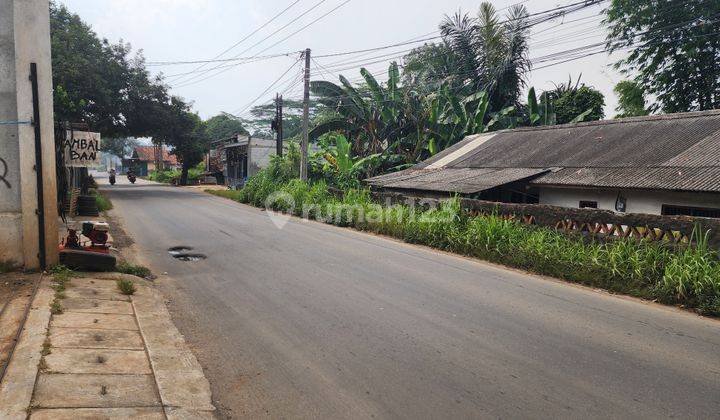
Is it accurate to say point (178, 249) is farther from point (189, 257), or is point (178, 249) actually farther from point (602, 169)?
point (602, 169)

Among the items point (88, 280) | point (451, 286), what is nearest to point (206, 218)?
point (88, 280)

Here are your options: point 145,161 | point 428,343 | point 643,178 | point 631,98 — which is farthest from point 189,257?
point 145,161

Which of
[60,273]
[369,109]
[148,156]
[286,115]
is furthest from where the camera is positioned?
[148,156]

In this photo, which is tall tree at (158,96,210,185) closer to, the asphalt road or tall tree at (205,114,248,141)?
the asphalt road

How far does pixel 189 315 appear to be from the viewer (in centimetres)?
632

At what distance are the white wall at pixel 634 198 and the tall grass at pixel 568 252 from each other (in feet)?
12.0

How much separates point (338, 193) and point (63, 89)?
18901mm

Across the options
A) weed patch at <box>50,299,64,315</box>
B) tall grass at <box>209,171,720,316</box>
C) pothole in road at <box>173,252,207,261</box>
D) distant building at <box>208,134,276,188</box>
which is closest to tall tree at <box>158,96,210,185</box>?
distant building at <box>208,134,276,188</box>

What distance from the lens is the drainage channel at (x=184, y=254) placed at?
10.3 metres

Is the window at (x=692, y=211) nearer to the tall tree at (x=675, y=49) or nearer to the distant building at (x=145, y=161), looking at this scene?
the tall tree at (x=675, y=49)

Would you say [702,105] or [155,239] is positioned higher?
[702,105]

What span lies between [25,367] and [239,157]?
138ft

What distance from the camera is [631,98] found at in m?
28.5

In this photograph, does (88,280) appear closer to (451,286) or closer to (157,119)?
(451,286)
